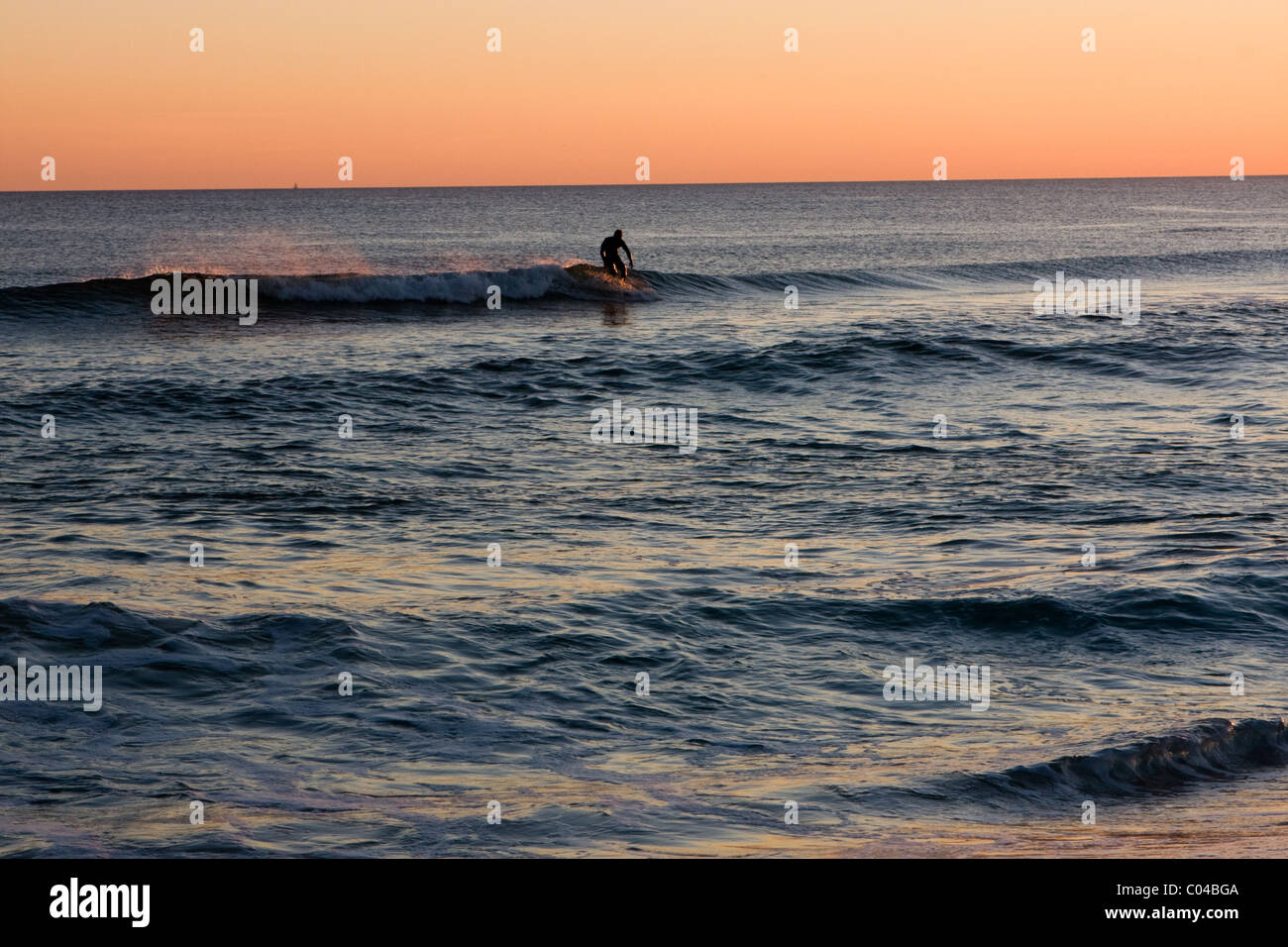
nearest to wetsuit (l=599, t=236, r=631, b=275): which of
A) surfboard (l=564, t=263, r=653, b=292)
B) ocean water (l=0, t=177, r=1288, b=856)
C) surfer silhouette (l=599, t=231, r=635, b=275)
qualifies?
surfer silhouette (l=599, t=231, r=635, b=275)

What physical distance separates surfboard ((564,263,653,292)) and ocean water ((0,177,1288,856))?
1126 centimetres

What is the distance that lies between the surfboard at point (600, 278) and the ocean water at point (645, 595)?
1126 centimetres

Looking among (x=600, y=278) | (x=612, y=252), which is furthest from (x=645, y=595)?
Result: (x=600, y=278)

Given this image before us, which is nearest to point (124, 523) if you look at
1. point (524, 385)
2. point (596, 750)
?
point (596, 750)

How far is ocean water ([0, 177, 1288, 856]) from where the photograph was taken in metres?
6.42

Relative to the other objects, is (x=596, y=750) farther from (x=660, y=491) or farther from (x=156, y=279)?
(x=156, y=279)

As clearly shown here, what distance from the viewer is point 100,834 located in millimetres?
5805

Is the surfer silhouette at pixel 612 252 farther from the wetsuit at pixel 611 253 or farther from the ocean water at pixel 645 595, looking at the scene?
the ocean water at pixel 645 595

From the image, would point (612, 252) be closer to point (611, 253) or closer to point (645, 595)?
point (611, 253)

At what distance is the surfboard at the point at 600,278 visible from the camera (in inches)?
1468

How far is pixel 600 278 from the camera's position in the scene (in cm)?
3738

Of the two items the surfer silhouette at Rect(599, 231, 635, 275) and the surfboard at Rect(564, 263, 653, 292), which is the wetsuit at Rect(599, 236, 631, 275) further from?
the surfboard at Rect(564, 263, 653, 292)

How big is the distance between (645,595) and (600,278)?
28.2m
